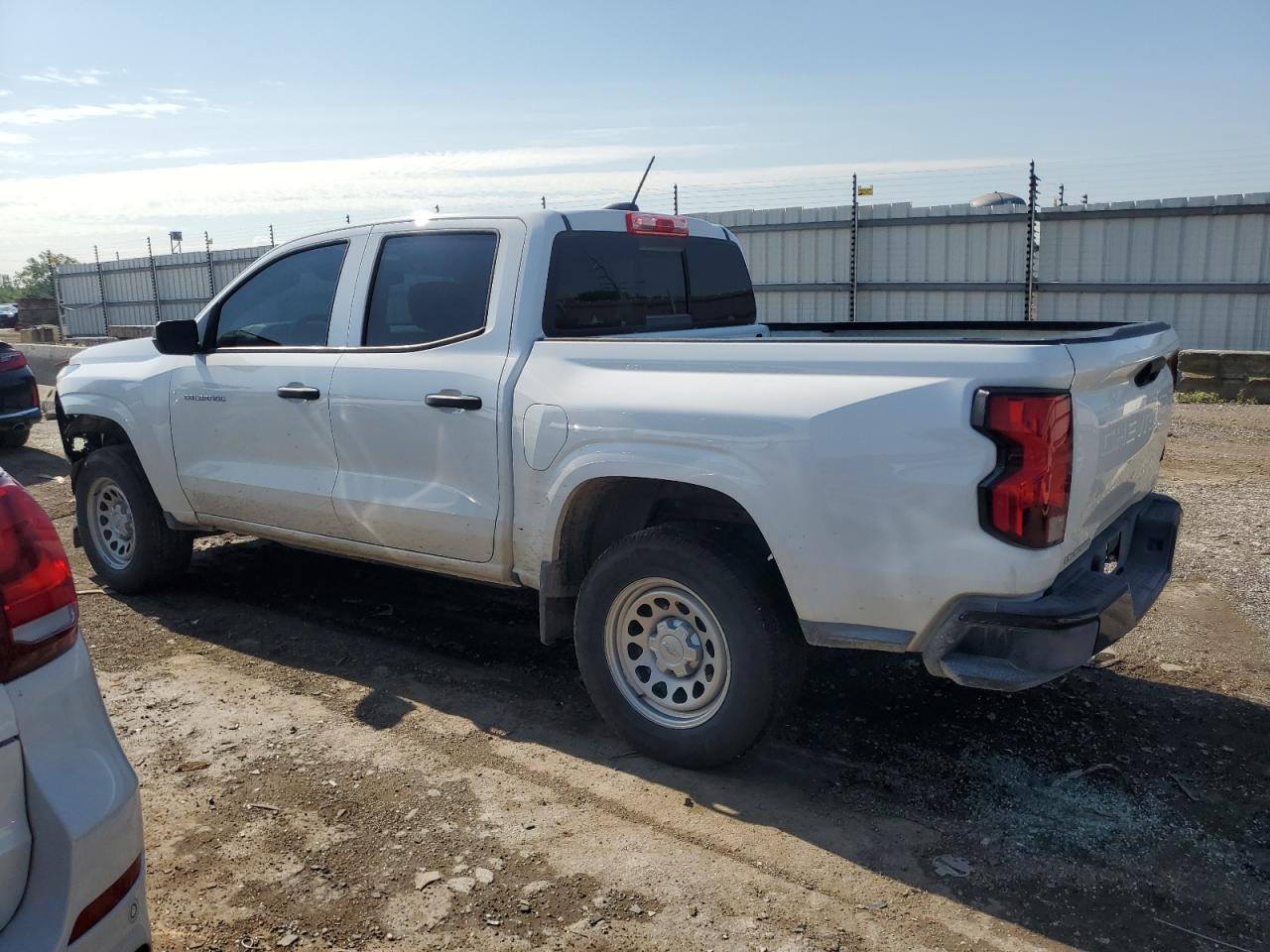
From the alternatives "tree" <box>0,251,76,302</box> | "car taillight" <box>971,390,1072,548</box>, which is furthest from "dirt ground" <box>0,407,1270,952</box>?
"tree" <box>0,251,76,302</box>

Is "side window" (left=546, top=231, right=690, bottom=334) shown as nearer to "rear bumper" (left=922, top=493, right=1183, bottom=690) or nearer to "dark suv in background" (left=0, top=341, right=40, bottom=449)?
"rear bumper" (left=922, top=493, right=1183, bottom=690)

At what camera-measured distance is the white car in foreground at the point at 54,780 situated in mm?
1945

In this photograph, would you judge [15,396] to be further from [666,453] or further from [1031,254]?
[1031,254]

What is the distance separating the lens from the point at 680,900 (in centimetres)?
306

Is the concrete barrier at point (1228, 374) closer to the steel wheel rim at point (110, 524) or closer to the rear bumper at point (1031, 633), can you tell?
the rear bumper at point (1031, 633)

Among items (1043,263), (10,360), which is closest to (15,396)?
(10,360)

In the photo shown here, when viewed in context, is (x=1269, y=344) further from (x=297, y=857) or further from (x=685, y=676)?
(x=297, y=857)

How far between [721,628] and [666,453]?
62 cm

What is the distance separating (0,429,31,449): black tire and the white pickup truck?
6.36m

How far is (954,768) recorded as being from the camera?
3.83 m

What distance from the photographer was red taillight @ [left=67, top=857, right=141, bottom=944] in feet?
6.56

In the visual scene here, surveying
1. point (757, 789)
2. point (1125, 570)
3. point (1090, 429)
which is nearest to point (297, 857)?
point (757, 789)

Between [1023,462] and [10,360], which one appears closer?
[1023,462]

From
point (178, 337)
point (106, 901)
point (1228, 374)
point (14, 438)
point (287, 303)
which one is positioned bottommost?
point (14, 438)
